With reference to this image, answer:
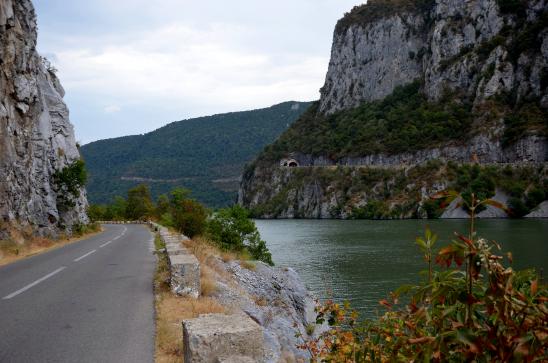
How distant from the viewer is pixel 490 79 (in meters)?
103

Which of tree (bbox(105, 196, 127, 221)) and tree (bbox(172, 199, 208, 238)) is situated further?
tree (bbox(105, 196, 127, 221))

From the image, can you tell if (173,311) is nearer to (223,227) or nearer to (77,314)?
(77,314)

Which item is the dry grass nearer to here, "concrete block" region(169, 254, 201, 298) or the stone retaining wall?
"concrete block" region(169, 254, 201, 298)

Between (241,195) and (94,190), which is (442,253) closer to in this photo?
(241,195)

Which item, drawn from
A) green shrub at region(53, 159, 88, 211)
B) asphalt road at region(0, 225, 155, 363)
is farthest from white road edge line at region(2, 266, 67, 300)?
green shrub at region(53, 159, 88, 211)

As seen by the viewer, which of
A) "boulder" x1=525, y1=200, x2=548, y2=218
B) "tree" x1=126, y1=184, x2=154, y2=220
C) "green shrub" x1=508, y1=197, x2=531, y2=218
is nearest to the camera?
"green shrub" x1=508, y1=197, x2=531, y2=218

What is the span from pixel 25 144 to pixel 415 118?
109 metres

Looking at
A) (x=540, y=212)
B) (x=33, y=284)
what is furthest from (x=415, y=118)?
(x=33, y=284)

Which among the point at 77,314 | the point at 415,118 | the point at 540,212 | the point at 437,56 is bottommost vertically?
the point at 540,212

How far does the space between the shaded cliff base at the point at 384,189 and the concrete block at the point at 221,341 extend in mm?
58807

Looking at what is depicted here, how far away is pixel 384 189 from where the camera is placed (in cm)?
10506

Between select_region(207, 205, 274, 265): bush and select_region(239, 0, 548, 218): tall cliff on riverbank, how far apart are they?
2319 inches

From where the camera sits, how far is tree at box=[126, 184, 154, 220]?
74188 mm

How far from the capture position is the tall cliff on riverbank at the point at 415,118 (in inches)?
3716
